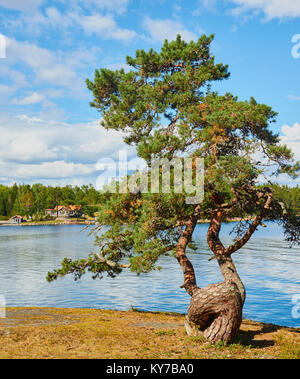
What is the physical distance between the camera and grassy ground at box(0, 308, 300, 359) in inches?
439

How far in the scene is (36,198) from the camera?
172 meters

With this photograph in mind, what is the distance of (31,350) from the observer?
1125 cm

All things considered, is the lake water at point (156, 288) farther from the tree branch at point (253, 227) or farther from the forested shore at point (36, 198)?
the forested shore at point (36, 198)

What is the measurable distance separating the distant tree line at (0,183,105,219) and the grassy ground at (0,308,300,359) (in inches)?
5926

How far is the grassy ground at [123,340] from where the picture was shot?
1114 centimetres

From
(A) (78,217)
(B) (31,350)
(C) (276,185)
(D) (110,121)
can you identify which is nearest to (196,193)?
(C) (276,185)

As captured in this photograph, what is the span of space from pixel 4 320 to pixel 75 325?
11.7 ft

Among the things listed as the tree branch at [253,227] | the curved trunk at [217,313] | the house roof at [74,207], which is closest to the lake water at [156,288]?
the curved trunk at [217,313]

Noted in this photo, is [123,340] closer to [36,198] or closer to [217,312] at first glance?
[217,312]

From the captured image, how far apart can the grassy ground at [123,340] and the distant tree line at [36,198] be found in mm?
150510

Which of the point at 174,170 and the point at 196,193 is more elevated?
the point at 174,170

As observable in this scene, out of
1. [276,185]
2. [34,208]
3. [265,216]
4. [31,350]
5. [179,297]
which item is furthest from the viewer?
[34,208]

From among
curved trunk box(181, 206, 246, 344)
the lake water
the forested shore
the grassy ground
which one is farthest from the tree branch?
the forested shore
